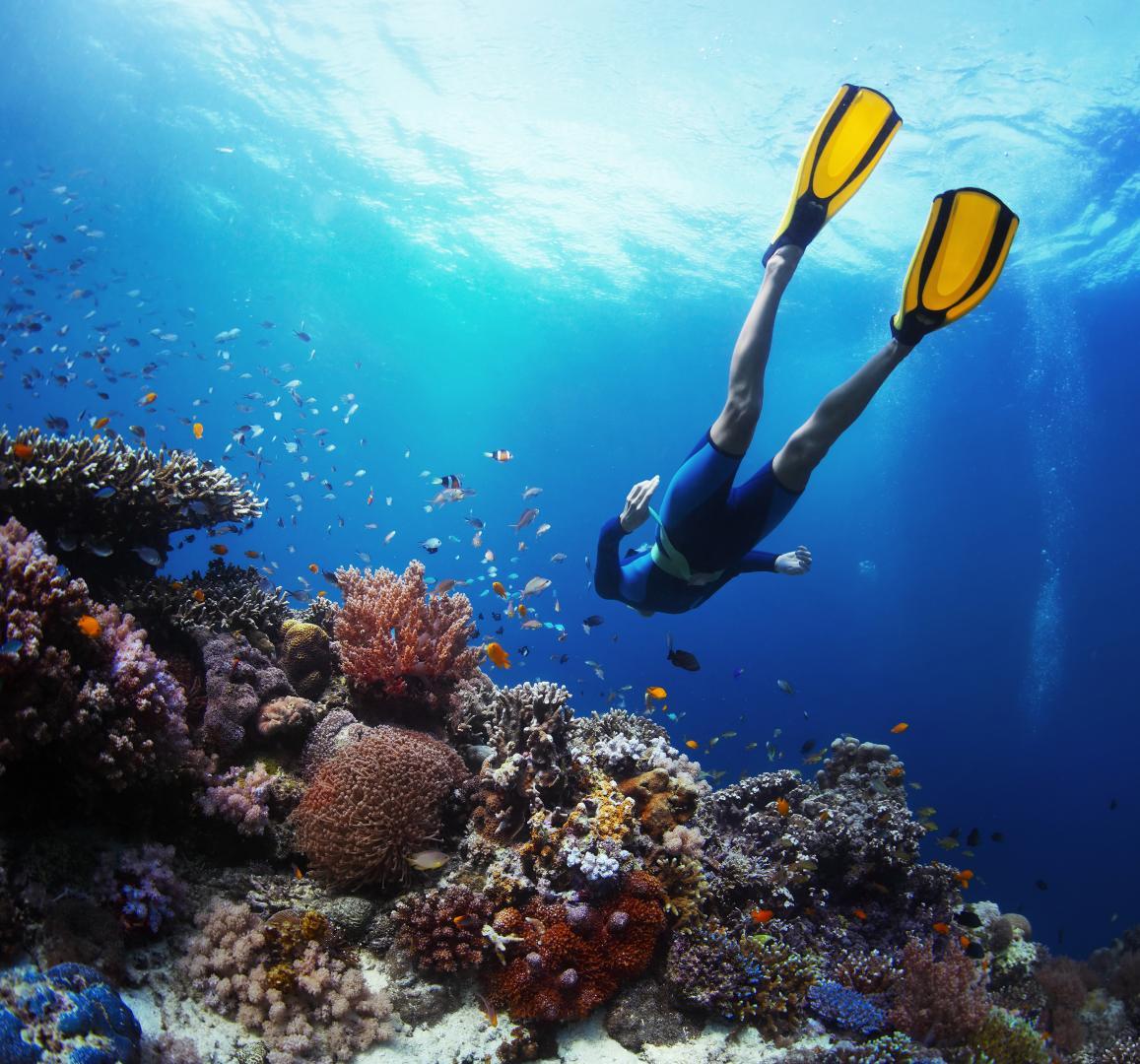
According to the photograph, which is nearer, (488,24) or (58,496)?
(58,496)

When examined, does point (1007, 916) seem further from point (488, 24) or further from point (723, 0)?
point (488, 24)

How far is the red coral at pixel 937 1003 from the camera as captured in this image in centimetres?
490

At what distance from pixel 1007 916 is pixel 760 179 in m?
25.6

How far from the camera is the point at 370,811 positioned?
15.3 ft

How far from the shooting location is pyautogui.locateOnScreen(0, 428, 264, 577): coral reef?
5734 millimetres

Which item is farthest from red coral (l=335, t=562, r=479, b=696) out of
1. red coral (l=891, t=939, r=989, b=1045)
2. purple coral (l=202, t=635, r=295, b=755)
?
red coral (l=891, t=939, r=989, b=1045)

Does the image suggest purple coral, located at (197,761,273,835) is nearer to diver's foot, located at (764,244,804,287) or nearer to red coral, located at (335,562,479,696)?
red coral, located at (335,562,479,696)

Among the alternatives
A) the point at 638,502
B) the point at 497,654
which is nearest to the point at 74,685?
the point at 638,502

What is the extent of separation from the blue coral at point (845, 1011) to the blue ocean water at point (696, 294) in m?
7.43

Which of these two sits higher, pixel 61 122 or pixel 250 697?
pixel 61 122

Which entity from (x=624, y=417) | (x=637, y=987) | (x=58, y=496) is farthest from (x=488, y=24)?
(x=624, y=417)

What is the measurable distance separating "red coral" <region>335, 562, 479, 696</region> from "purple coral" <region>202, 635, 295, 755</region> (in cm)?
71

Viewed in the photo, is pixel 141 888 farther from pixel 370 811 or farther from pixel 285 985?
pixel 370 811

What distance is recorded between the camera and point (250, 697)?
5.48 m
